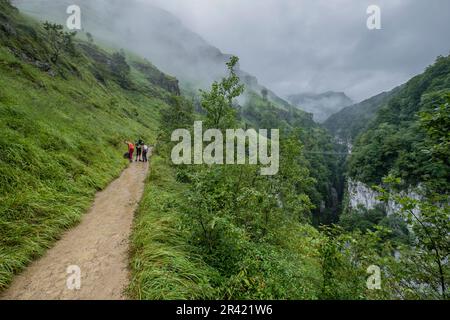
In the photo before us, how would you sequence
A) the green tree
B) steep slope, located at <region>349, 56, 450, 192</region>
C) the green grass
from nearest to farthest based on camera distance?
the green grass
the green tree
steep slope, located at <region>349, 56, 450, 192</region>

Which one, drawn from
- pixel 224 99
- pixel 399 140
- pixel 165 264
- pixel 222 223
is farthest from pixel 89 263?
pixel 399 140

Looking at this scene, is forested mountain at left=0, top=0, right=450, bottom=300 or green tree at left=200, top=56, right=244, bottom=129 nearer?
Result: forested mountain at left=0, top=0, right=450, bottom=300

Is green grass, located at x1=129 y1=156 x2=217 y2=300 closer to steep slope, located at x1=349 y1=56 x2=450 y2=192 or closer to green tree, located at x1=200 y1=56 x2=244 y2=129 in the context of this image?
green tree, located at x1=200 y1=56 x2=244 y2=129

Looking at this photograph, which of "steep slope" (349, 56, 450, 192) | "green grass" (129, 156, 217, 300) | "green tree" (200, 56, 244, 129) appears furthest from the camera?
"steep slope" (349, 56, 450, 192)

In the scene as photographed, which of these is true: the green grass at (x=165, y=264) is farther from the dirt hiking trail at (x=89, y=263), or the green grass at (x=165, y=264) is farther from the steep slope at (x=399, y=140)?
the steep slope at (x=399, y=140)

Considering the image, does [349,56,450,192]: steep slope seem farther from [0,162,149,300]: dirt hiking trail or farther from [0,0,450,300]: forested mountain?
[0,162,149,300]: dirt hiking trail

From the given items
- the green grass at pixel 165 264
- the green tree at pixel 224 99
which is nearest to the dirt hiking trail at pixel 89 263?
A: the green grass at pixel 165 264

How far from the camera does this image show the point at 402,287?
538 cm

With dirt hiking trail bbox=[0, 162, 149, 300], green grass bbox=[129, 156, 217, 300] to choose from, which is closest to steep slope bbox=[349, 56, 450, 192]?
green grass bbox=[129, 156, 217, 300]

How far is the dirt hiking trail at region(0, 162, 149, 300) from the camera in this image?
5113 mm

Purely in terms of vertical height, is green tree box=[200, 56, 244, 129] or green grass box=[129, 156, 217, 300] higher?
green tree box=[200, 56, 244, 129]

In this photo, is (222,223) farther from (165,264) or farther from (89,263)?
(89,263)
